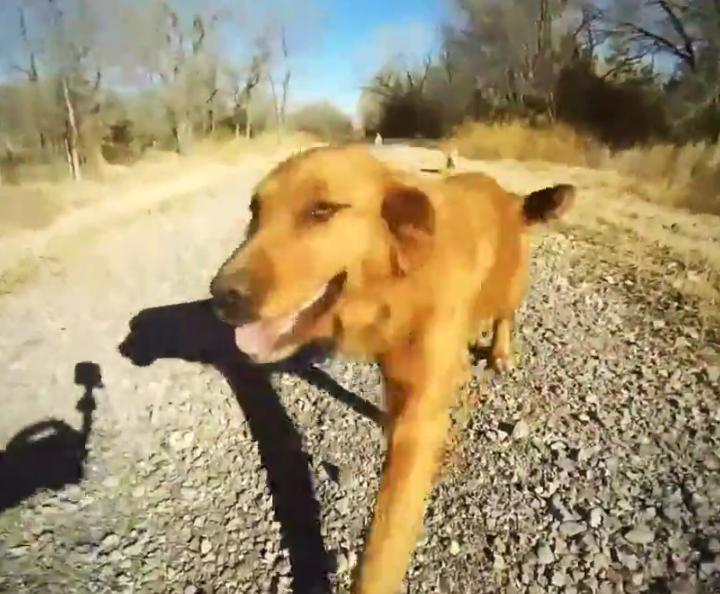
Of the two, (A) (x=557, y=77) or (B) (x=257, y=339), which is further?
(A) (x=557, y=77)

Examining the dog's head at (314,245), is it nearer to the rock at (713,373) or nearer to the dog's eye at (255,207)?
the dog's eye at (255,207)

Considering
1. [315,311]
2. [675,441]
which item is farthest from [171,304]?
[675,441]

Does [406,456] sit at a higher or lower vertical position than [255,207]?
lower

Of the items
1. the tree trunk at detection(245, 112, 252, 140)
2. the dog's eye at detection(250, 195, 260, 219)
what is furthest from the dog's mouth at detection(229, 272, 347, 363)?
the tree trunk at detection(245, 112, 252, 140)

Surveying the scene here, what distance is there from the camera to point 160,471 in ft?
3.93

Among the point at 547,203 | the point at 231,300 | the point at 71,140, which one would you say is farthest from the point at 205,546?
the point at 547,203

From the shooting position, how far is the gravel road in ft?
3.32

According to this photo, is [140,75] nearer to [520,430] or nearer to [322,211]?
[322,211]

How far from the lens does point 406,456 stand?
34.3 inches

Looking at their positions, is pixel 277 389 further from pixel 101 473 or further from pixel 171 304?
pixel 101 473

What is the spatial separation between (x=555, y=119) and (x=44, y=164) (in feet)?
3.09

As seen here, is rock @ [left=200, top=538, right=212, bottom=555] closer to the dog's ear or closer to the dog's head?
the dog's head

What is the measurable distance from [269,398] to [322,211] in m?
0.77

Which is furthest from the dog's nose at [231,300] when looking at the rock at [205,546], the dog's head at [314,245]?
the rock at [205,546]
